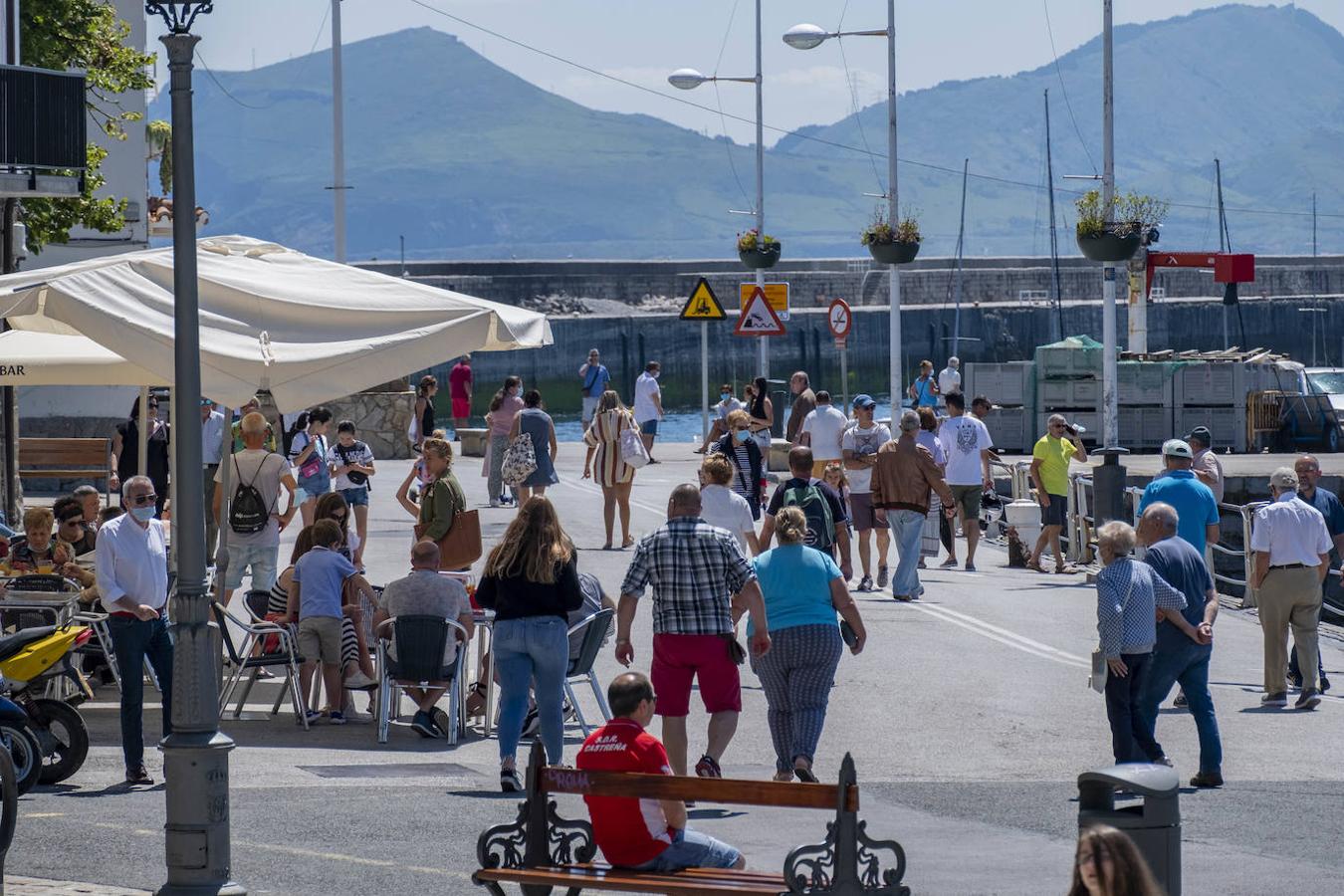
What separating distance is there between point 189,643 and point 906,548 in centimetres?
1030

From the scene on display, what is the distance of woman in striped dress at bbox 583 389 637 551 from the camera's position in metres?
19.7

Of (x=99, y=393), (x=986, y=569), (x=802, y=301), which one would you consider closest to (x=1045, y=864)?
(x=986, y=569)

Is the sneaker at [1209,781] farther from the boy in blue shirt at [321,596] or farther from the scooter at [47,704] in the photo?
the scooter at [47,704]

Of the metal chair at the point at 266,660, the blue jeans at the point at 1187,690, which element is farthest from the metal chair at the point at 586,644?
the blue jeans at the point at 1187,690

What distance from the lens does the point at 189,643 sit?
7.93 m

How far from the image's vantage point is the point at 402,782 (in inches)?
406

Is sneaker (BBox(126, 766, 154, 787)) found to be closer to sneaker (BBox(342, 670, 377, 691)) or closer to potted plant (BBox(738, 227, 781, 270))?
sneaker (BBox(342, 670, 377, 691))

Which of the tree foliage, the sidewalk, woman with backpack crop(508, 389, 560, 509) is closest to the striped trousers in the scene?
the sidewalk

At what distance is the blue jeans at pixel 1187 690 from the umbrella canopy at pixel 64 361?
21.5 ft

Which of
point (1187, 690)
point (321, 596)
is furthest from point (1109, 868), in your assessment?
point (321, 596)

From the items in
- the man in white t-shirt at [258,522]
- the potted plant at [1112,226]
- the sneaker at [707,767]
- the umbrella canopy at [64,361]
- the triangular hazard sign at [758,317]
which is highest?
the potted plant at [1112,226]

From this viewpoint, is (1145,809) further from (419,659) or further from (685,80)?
(685,80)

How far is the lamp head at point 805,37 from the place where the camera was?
32219 mm

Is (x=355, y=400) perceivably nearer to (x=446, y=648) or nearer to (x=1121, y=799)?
(x=446, y=648)
